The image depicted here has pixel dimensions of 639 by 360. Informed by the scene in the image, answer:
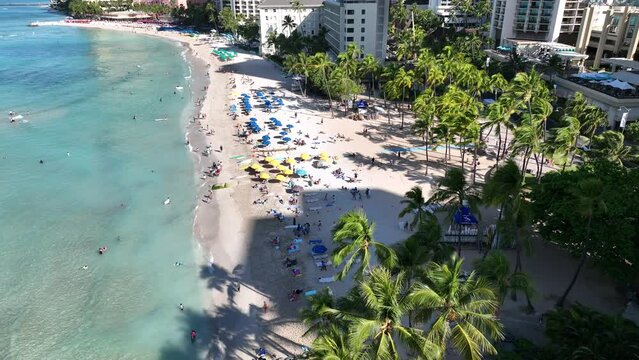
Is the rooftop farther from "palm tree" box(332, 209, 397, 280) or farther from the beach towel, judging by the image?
"palm tree" box(332, 209, 397, 280)

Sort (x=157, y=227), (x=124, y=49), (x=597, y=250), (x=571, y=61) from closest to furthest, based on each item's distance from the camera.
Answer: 1. (x=597, y=250)
2. (x=157, y=227)
3. (x=571, y=61)
4. (x=124, y=49)

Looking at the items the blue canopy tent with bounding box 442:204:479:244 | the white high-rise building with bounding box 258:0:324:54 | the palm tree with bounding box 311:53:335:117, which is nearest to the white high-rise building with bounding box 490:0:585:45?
the white high-rise building with bounding box 258:0:324:54

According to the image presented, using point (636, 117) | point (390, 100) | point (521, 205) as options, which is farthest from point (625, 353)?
point (390, 100)

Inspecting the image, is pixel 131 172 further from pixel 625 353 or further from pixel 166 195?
pixel 625 353

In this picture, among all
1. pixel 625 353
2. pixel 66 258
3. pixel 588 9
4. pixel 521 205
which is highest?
pixel 588 9

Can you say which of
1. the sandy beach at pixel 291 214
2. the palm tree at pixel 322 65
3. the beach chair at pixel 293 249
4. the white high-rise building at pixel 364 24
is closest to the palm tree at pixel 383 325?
the sandy beach at pixel 291 214

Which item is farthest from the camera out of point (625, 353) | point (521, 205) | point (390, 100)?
point (390, 100)

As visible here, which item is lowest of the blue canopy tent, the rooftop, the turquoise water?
the turquoise water

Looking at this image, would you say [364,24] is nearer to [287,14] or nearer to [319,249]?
[287,14]
